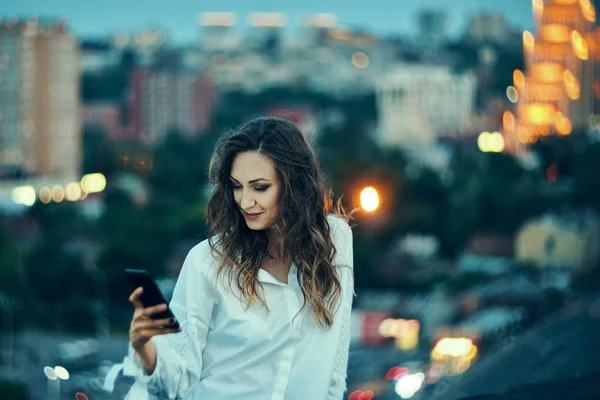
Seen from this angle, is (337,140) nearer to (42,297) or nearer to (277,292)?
(42,297)

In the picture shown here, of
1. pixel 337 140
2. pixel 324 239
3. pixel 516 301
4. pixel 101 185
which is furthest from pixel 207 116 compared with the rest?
pixel 324 239

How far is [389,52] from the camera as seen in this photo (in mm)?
56406

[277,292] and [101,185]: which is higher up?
[101,185]

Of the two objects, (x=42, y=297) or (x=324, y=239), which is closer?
(x=324, y=239)

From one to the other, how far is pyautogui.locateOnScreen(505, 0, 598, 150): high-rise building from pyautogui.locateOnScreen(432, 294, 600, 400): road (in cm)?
1682

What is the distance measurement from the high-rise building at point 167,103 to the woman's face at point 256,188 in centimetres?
3348

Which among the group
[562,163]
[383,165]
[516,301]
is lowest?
[516,301]

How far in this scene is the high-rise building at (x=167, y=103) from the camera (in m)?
35.1

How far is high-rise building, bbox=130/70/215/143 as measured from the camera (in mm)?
35125

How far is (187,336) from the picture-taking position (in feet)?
3.13

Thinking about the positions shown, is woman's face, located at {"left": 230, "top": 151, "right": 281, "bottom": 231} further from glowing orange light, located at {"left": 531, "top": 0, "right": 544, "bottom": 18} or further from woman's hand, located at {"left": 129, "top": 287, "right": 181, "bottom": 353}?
glowing orange light, located at {"left": 531, "top": 0, "right": 544, "bottom": 18}

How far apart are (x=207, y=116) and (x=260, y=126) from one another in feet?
114

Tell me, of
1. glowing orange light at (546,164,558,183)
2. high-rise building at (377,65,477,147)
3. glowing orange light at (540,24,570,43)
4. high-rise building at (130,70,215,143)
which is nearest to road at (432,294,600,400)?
glowing orange light at (546,164,558,183)

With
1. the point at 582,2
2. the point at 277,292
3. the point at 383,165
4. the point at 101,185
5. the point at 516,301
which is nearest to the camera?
the point at 277,292
